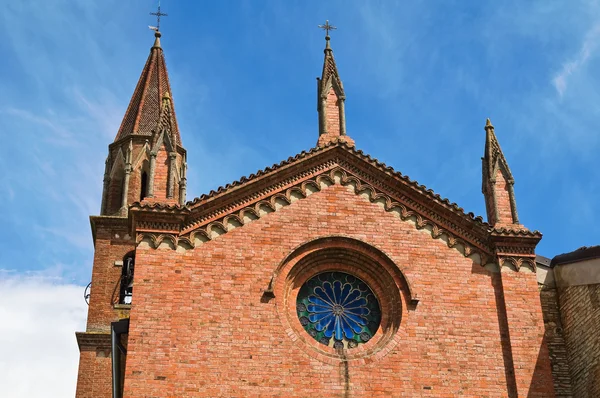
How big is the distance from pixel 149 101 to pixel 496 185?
1692 cm

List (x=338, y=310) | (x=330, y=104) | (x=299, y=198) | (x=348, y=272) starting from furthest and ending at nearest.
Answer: (x=330, y=104) < (x=299, y=198) < (x=348, y=272) < (x=338, y=310)

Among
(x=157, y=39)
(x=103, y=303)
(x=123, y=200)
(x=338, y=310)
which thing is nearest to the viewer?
(x=338, y=310)

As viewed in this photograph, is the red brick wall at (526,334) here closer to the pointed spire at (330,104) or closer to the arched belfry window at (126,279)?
the pointed spire at (330,104)

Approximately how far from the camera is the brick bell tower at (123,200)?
2123 cm

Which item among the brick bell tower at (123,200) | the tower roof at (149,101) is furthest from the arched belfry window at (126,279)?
the tower roof at (149,101)

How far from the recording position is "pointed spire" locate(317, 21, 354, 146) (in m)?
23.2

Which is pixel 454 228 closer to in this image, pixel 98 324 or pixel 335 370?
pixel 335 370

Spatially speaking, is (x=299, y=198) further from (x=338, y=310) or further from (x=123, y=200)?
(x=123, y=200)

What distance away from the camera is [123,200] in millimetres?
31406

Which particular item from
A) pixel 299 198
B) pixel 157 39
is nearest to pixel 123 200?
pixel 157 39

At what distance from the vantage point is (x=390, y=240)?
69.0 ft

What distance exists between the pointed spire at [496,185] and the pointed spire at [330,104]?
3.56 m

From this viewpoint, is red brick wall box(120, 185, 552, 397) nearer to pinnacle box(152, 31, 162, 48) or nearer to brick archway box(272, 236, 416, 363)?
brick archway box(272, 236, 416, 363)

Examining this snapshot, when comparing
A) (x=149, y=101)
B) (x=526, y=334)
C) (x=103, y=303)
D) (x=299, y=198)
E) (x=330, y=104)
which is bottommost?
(x=526, y=334)
